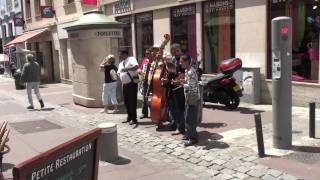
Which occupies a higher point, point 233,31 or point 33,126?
point 233,31

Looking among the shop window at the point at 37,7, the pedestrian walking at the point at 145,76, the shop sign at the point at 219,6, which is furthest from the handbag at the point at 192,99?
the shop window at the point at 37,7

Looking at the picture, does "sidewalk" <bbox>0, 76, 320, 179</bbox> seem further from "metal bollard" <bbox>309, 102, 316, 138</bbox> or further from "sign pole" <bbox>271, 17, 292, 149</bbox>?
"sign pole" <bbox>271, 17, 292, 149</bbox>

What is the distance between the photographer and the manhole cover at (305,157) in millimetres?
5973

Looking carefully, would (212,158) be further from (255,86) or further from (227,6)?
(227,6)

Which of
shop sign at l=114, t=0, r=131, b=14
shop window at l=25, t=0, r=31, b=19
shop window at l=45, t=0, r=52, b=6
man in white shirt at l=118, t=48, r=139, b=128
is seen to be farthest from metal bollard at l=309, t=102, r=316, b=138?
shop window at l=25, t=0, r=31, b=19

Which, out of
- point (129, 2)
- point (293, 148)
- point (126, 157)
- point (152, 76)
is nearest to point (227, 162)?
point (293, 148)

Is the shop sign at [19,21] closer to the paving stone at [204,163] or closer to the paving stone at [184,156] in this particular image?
the paving stone at [184,156]

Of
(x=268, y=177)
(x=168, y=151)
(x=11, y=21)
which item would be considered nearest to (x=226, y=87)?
(x=168, y=151)

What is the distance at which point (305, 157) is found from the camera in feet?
20.1

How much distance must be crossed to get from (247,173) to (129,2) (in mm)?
11853

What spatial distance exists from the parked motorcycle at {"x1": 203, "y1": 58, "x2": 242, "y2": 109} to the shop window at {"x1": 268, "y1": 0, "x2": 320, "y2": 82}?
1.44 metres

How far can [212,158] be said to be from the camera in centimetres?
644

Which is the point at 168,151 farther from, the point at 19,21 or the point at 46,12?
the point at 19,21

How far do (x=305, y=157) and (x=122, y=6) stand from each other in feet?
40.0
